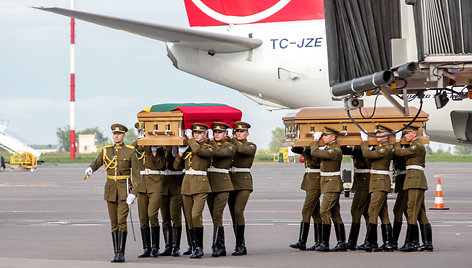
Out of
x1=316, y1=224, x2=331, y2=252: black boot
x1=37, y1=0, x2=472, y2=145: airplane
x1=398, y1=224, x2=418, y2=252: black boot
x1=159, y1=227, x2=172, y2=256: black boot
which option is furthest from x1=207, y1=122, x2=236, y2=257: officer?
x1=37, y1=0, x2=472, y2=145: airplane

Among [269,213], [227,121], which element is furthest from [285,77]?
[227,121]

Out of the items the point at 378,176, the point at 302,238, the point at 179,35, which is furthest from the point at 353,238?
the point at 179,35

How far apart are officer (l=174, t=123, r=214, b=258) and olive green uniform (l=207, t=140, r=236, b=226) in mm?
169

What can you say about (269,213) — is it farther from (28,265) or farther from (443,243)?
(28,265)

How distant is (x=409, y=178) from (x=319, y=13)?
428 inches

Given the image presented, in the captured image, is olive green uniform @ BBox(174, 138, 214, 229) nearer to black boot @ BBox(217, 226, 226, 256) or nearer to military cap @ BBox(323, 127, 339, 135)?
black boot @ BBox(217, 226, 226, 256)

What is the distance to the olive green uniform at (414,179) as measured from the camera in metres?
12.2

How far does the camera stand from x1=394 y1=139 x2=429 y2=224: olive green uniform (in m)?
12.2

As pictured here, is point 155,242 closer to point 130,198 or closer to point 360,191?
point 130,198

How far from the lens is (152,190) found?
39.9 feet

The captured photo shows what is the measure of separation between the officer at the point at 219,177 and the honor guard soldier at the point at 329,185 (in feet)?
4.30

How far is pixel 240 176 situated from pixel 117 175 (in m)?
1.80

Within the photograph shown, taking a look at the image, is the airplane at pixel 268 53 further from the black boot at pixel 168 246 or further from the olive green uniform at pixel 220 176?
the black boot at pixel 168 246

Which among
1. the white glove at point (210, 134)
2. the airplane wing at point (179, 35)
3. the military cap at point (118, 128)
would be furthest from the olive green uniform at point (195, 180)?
the airplane wing at point (179, 35)
